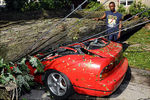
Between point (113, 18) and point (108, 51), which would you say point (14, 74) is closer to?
point (108, 51)

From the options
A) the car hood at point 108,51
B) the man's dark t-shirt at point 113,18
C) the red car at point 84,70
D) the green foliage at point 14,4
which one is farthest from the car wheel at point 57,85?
the green foliage at point 14,4

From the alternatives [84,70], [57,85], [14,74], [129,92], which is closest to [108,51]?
[84,70]

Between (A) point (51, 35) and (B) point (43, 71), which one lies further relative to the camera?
(A) point (51, 35)

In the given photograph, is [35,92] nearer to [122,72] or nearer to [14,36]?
[14,36]

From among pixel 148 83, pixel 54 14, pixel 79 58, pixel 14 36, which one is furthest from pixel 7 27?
pixel 148 83

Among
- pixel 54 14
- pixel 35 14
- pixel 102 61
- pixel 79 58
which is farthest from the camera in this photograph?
pixel 54 14

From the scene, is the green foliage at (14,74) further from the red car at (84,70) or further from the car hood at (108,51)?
the car hood at (108,51)

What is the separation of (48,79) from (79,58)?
946mm

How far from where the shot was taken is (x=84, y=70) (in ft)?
10.5

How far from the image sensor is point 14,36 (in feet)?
12.5

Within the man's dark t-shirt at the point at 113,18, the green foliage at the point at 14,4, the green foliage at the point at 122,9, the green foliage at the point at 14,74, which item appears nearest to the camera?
the green foliage at the point at 14,74

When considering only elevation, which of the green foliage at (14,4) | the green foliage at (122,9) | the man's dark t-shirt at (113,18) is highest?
the green foliage at (14,4)

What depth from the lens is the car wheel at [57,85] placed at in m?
3.44

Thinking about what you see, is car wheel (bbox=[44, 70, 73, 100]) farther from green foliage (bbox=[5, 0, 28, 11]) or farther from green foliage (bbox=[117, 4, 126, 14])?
green foliage (bbox=[117, 4, 126, 14])
